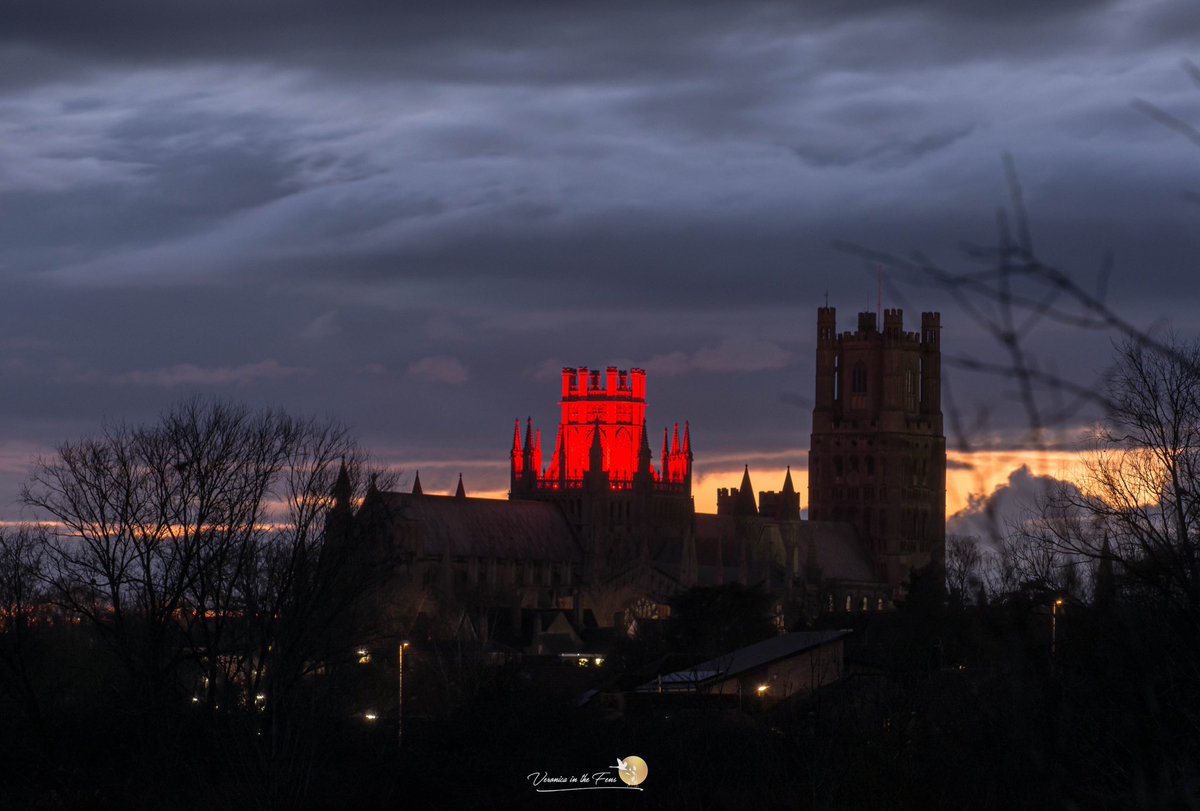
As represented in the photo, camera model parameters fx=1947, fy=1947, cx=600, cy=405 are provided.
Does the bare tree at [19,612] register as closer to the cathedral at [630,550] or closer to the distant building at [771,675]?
the distant building at [771,675]

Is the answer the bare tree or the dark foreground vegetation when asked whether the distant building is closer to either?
the dark foreground vegetation

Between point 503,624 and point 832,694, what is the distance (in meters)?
83.2

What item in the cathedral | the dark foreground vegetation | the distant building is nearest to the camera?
the dark foreground vegetation

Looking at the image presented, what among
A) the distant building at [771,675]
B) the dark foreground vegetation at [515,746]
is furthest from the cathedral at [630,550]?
the dark foreground vegetation at [515,746]

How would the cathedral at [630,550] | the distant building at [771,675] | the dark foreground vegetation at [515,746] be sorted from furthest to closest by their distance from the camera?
the cathedral at [630,550] → the distant building at [771,675] → the dark foreground vegetation at [515,746]

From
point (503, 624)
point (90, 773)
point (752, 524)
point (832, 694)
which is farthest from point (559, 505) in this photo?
point (90, 773)

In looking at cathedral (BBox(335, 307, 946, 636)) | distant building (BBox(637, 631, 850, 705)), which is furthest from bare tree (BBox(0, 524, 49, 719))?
cathedral (BBox(335, 307, 946, 636))

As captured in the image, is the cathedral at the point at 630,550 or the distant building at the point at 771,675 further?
the cathedral at the point at 630,550

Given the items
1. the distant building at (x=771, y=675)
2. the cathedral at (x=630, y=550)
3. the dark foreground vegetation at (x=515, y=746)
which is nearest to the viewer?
the dark foreground vegetation at (x=515, y=746)

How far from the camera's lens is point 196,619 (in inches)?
1895

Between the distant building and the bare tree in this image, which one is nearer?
the bare tree

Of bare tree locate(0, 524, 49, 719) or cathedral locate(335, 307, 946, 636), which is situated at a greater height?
cathedral locate(335, 307, 946, 636)

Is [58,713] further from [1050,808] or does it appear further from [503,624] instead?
[503,624]

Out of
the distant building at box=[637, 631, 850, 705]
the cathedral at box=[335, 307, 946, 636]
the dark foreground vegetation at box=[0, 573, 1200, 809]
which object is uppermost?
the cathedral at box=[335, 307, 946, 636]
